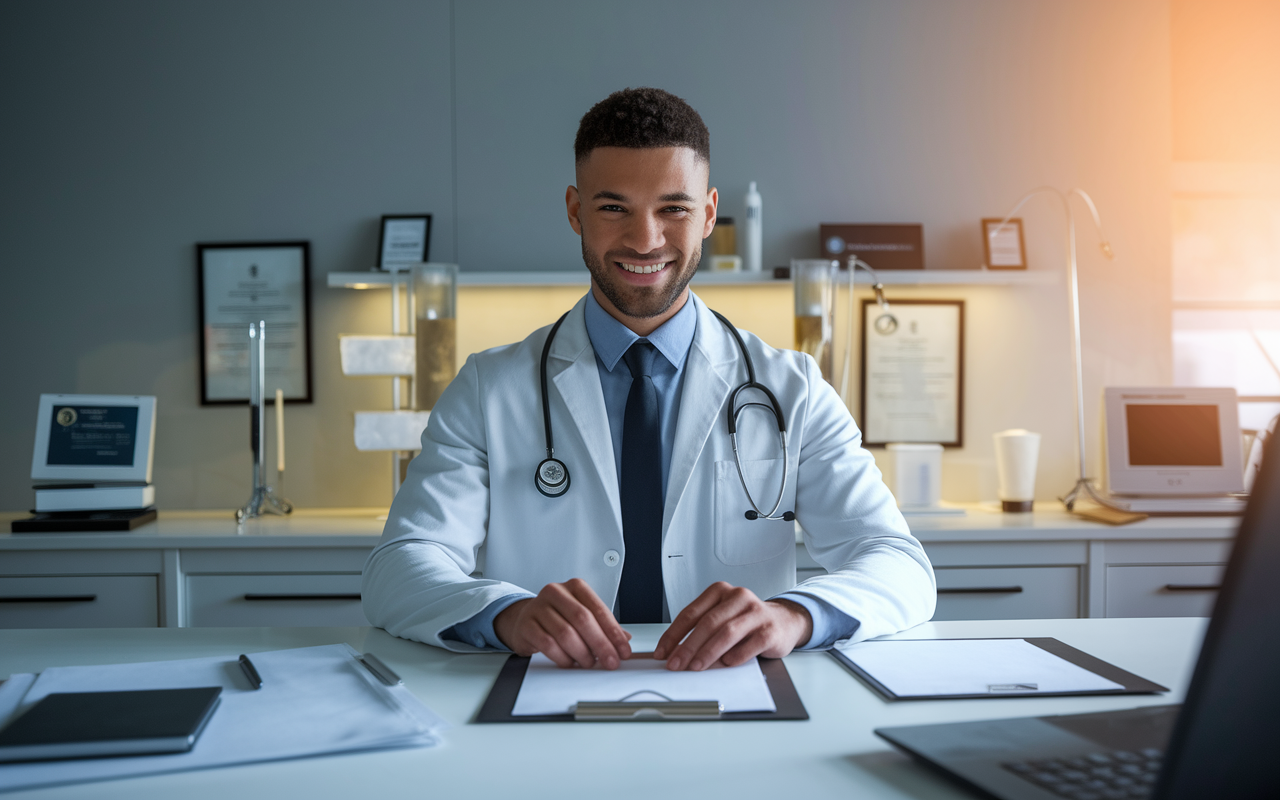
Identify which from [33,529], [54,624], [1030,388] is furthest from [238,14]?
[1030,388]

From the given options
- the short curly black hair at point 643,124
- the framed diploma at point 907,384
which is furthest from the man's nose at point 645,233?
the framed diploma at point 907,384

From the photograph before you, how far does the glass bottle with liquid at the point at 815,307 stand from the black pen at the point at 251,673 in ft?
6.34

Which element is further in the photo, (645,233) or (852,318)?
(852,318)

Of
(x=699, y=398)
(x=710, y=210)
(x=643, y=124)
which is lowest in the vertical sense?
(x=699, y=398)

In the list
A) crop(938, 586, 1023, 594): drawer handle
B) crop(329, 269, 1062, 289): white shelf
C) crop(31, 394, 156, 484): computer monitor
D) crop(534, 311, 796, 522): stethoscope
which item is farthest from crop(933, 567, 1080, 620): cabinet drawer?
crop(31, 394, 156, 484): computer monitor

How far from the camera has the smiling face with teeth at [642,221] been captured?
57.1 inches

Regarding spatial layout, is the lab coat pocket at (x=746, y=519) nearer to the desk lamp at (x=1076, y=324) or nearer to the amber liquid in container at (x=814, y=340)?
the amber liquid in container at (x=814, y=340)

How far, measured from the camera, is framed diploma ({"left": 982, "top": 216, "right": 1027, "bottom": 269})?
2873 millimetres

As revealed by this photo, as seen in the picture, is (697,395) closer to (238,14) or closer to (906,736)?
(906,736)

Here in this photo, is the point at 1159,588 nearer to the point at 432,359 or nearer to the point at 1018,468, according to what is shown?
the point at 1018,468

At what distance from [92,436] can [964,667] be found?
2552 millimetres

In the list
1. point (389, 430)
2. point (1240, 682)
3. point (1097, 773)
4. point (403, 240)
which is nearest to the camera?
→ point (1240, 682)

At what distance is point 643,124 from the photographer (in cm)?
144

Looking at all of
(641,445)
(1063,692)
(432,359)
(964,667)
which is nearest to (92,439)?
(432,359)
